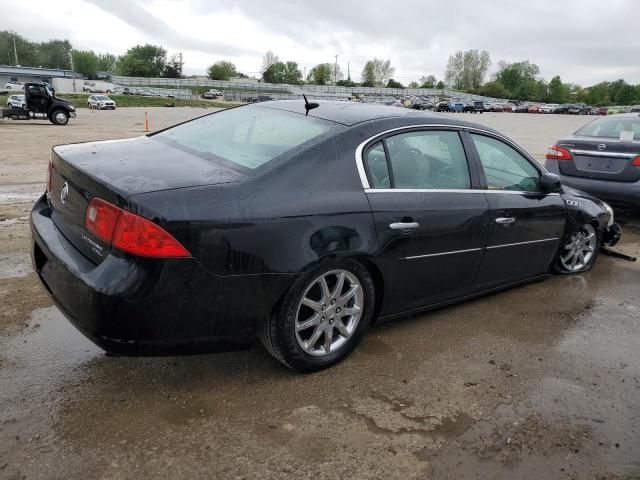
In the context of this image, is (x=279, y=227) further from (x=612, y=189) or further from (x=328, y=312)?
(x=612, y=189)

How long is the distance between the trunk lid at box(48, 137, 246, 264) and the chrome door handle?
0.97 metres

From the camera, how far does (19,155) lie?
11953 mm

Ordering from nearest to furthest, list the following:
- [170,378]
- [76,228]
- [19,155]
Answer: [76,228] < [170,378] < [19,155]

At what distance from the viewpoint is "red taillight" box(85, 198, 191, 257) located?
2438mm

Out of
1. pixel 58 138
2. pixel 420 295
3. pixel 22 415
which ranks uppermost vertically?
pixel 420 295

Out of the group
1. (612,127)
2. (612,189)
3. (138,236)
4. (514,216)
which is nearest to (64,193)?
(138,236)

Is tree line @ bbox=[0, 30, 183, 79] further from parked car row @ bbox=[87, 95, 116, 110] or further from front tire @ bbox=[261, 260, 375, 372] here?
front tire @ bbox=[261, 260, 375, 372]

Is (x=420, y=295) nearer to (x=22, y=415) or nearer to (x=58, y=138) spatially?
(x=22, y=415)

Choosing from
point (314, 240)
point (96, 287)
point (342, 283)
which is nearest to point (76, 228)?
point (96, 287)

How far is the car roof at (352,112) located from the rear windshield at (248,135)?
9cm

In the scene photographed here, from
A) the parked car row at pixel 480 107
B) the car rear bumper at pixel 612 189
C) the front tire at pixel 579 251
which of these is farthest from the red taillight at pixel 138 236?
the parked car row at pixel 480 107

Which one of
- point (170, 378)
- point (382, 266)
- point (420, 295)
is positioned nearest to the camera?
point (170, 378)

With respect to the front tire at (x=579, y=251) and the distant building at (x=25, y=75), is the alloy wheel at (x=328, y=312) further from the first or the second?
the distant building at (x=25, y=75)

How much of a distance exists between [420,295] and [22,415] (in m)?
2.35
